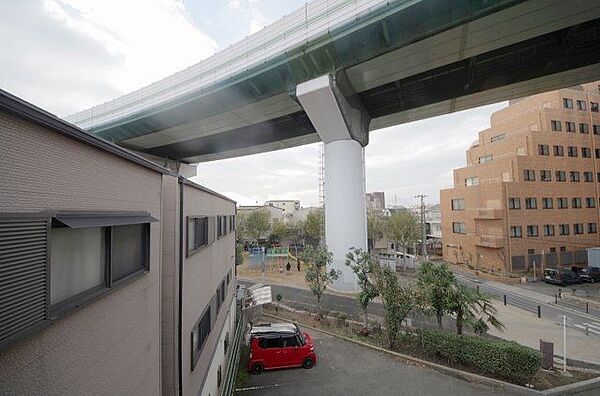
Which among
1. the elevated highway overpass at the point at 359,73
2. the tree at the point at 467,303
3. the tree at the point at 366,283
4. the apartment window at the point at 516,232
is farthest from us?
the apartment window at the point at 516,232

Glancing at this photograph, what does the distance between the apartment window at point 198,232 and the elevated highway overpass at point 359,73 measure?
44.2ft

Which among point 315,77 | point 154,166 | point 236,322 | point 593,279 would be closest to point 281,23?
point 315,77

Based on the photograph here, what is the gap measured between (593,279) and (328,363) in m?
32.1

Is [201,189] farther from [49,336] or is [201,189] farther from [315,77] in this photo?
[315,77]

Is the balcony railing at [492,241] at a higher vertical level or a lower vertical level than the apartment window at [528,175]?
lower

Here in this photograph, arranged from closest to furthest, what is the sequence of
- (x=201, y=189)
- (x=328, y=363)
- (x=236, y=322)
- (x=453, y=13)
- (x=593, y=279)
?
(x=201, y=189)
(x=328, y=363)
(x=453, y=13)
(x=236, y=322)
(x=593, y=279)

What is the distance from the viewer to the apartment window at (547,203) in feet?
110

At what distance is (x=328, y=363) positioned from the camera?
471 inches

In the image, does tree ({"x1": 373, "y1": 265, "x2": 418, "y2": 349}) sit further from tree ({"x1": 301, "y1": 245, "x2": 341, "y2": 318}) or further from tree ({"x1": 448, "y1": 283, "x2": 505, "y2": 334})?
tree ({"x1": 301, "y1": 245, "x2": 341, "y2": 318})

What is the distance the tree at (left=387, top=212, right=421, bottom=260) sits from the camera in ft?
122

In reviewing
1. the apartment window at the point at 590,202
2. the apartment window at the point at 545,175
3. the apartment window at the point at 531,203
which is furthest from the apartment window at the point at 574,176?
the apartment window at the point at 531,203

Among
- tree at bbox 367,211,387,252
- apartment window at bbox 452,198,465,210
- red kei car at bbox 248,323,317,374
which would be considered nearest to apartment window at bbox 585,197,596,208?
apartment window at bbox 452,198,465,210

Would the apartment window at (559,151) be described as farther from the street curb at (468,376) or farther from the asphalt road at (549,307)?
the street curb at (468,376)

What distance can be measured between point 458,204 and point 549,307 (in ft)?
63.5
